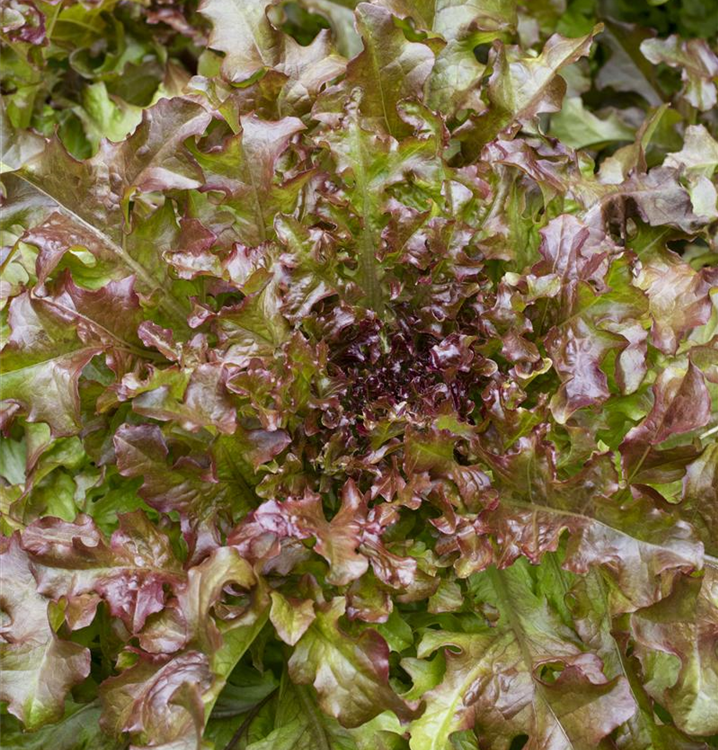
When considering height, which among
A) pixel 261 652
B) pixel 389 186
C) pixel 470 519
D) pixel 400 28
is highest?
pixel 400 28

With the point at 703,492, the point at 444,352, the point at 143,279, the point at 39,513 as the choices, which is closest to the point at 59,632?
the point at 39,513

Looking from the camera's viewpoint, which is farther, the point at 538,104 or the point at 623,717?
the point at 538,104

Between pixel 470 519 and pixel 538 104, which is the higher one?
pixel 538 104

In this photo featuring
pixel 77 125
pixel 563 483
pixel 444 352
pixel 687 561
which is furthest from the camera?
pixel 77 125

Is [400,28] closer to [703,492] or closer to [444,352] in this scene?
[444,352]

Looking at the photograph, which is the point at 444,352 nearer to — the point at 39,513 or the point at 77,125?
the point at 39,513

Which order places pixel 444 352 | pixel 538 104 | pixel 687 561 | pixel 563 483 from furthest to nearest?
pixel 538 104
pixel 444 352
pixel 563 483
pixel 687 561
